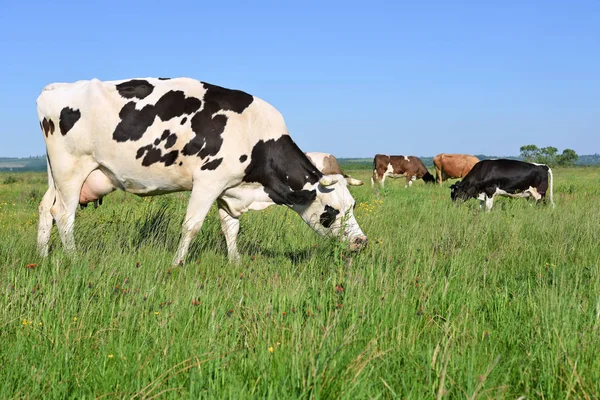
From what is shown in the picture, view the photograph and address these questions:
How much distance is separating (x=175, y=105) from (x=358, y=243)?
2.95m

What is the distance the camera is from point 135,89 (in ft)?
23.6

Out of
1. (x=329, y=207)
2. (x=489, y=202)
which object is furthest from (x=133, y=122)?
(x=489, y=202)

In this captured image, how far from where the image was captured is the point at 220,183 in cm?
709

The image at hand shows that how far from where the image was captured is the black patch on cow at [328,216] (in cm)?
755

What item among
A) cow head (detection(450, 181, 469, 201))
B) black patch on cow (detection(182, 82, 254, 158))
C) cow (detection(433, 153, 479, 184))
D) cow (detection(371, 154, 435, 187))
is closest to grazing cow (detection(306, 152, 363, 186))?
cow (detection(371, 154, 435, 187))

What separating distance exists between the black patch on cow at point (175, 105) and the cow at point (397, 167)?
30183 millimetres

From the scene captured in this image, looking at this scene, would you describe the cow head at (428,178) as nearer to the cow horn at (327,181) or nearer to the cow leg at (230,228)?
the cow leg at (230,228)

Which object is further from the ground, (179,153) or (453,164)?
(179,153)

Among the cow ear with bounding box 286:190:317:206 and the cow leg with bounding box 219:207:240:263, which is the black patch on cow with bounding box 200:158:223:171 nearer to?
the cow ear with bounding box 286:190:317:206

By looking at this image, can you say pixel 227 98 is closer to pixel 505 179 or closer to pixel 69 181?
pixel 69 181

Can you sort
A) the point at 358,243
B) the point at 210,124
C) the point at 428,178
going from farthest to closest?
the point at 428,178 → the point at 210,124 → the point at 358,243

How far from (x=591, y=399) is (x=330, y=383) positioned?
4.51 feet

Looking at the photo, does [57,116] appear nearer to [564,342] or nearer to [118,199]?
[564,342]

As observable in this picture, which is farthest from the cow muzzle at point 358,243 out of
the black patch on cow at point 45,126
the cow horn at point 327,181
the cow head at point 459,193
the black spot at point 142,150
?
the cow head at point 459,193
